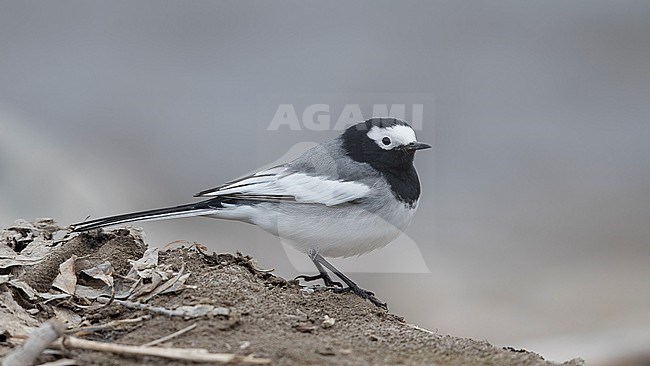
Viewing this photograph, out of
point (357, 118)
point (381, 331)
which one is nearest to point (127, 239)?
point (381, 331)

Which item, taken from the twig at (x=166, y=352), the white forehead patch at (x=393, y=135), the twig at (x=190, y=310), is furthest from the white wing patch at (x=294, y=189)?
the twig at (x=166, y=352)

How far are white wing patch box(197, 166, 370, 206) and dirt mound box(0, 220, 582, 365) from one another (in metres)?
0.38

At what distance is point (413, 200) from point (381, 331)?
1.22 metres

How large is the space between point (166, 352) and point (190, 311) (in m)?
0.45

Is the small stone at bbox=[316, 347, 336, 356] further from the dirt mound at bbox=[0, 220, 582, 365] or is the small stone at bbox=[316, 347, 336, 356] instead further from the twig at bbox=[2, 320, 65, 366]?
the twig at bbox=[2, 320, 65, 366]

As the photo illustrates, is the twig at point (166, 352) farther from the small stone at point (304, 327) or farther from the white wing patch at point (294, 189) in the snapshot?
the white wing patch at point (294, 189)

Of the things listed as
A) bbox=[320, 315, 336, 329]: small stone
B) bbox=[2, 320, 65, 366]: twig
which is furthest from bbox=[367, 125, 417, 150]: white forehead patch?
bbox=[2, 320, 65, 366]: twig

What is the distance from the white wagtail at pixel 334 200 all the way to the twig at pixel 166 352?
4.56ft

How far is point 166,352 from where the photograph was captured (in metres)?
2.43

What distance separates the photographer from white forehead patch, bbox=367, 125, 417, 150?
4.16 metres

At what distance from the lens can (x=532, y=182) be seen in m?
7.06

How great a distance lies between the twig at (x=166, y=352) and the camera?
2.40m

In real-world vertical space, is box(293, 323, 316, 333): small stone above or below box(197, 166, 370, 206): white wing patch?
below

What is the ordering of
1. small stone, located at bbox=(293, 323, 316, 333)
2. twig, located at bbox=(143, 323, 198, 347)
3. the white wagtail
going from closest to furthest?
twig, located at bbox=(143, 323, 198, 347) < small stone, located at bbox=(293, 323, 316, 333) < the white wagtail
